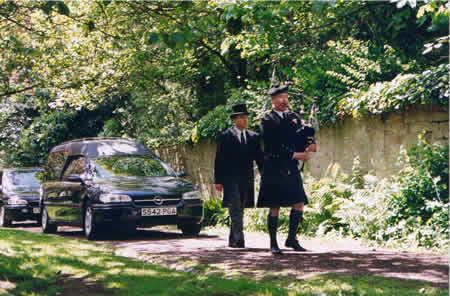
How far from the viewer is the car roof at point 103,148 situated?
42.1 ft

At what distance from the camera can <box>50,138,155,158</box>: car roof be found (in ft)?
42.1

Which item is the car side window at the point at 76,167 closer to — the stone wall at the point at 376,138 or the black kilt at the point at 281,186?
the stone wall at the point at 376,138

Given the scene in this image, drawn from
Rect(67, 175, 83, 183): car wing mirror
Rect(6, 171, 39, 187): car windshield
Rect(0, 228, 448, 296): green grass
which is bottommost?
Rect(0, 228, 448, 296): green grass

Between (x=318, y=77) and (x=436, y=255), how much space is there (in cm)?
571

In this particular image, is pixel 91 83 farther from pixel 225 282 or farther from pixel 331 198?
pixel 225 282

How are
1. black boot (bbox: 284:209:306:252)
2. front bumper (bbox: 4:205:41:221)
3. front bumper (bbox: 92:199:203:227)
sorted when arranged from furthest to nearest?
front bumper (bbox: 4:205:41:221) < front bumper (bbox: 92:199:203:227) < black boot (bbox: 284:209:306:252)

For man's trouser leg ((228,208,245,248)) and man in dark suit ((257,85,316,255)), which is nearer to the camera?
man in dark suit ((257,85,316,255))

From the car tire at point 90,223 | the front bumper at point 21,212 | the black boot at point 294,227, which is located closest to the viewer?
the black boot at point 294,227

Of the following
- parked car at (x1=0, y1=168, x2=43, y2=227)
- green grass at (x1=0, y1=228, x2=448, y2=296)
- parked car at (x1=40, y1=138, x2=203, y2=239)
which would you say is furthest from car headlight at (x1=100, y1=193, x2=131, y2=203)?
parked car at (x1=0, y1=168, x2=43, y2=227)

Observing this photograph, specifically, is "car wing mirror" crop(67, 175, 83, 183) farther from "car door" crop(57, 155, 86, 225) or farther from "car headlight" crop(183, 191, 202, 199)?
"car headlight" crop(183, 191, 202, 199)

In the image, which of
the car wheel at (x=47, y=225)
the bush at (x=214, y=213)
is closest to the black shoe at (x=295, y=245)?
the bush at (x=214, y=213)

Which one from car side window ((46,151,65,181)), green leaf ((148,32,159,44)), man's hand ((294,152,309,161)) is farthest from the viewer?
car side window ((46,151,65,181))

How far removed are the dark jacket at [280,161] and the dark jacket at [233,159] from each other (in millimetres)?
1105

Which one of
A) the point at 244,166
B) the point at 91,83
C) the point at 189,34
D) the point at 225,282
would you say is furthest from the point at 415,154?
the point at 91,83
